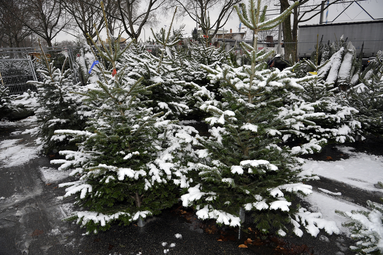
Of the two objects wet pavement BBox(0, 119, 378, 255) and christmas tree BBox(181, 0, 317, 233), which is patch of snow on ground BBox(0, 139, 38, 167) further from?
christmas tree BBox(181, 0, 317, 233)

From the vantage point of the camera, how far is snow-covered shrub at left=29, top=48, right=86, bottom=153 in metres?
6.16

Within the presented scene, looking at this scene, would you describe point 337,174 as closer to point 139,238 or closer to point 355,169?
point 355,169

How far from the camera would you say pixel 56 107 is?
6.33 metres

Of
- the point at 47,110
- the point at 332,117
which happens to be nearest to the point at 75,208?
the point at 47,110

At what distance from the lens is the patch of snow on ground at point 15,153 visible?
656 cm

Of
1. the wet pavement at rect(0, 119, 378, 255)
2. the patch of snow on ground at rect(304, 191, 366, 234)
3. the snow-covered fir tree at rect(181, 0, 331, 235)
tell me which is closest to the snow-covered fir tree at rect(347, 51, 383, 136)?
the wet pavement at rect(0, 119, 378, 255)

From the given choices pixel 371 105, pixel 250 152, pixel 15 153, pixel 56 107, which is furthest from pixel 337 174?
pixel 15 153

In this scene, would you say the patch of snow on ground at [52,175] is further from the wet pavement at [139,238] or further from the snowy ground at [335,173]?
the wet pavement at [139,238]

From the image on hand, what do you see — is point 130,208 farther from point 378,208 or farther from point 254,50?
point 378,208

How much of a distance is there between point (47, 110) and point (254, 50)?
609 centimetres

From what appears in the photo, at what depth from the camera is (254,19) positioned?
2.61 meters

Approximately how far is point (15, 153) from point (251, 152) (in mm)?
7689

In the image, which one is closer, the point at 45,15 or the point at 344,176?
the point at 344,176

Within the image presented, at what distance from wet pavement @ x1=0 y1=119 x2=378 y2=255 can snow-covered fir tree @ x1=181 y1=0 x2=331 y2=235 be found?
400 mm
